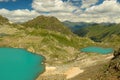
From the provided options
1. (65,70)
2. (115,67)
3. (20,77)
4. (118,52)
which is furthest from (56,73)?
(115,67)

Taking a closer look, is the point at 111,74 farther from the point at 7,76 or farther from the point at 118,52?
the point at 7,76

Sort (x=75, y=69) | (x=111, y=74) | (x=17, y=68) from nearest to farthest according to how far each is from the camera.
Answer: (x=111, y=74) < (x=75, y=69) < (x=17, y=68)

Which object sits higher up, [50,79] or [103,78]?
[103,78]

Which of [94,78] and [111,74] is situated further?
[94,78]

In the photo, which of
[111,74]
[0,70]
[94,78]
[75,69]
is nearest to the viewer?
[111,74]

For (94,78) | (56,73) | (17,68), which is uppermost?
(94,78)

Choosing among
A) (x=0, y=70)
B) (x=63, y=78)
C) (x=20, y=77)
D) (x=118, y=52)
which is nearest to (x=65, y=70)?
(x=63, y=78)

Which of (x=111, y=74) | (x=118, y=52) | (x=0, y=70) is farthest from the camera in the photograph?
(x=0, y=70)

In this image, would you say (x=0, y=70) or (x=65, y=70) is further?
(x=0, y=70)

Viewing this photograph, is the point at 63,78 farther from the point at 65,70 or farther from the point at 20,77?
the point at 20,77
